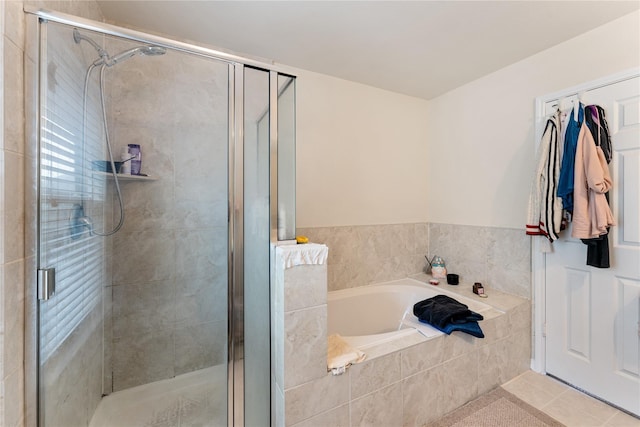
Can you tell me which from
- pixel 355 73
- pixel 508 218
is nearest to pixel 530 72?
pixel 508 218

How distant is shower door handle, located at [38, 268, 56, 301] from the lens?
940 mm

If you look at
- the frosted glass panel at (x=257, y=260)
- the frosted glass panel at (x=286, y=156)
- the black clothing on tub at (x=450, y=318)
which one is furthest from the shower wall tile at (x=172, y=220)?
the black clothing on tub at (x=450, y=318)

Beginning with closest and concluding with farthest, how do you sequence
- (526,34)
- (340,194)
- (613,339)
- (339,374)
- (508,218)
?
1. (339,374)
2. (613,339)
3. (526,34)
4. (508,218)
5. (340,194)

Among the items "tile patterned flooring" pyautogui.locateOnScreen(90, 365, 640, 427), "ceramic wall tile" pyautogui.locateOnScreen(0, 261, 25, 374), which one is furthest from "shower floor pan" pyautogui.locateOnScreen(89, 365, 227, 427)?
"ceramic wall tile" pyautogui.locateOnScreen(0, 261, 25, 374)

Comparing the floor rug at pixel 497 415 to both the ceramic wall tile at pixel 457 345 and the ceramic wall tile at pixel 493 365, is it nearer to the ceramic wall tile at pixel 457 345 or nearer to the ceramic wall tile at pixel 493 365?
the ceramic wall tile at pixel 493 365

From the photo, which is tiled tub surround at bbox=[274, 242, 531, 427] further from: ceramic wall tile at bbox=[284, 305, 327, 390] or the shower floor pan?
the shower floor pan

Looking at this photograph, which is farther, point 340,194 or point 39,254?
point 340,194

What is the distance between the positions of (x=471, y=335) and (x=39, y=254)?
2.20 metres

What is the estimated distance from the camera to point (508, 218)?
2082mm

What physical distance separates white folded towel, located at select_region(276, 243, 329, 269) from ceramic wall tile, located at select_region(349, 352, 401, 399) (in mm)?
584

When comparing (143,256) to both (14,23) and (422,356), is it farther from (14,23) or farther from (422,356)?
(422,356)

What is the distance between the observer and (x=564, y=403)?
1585 millimetres

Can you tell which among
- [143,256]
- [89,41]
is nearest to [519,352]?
[143,256]

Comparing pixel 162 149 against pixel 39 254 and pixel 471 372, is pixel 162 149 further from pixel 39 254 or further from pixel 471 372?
pixel 471 372
